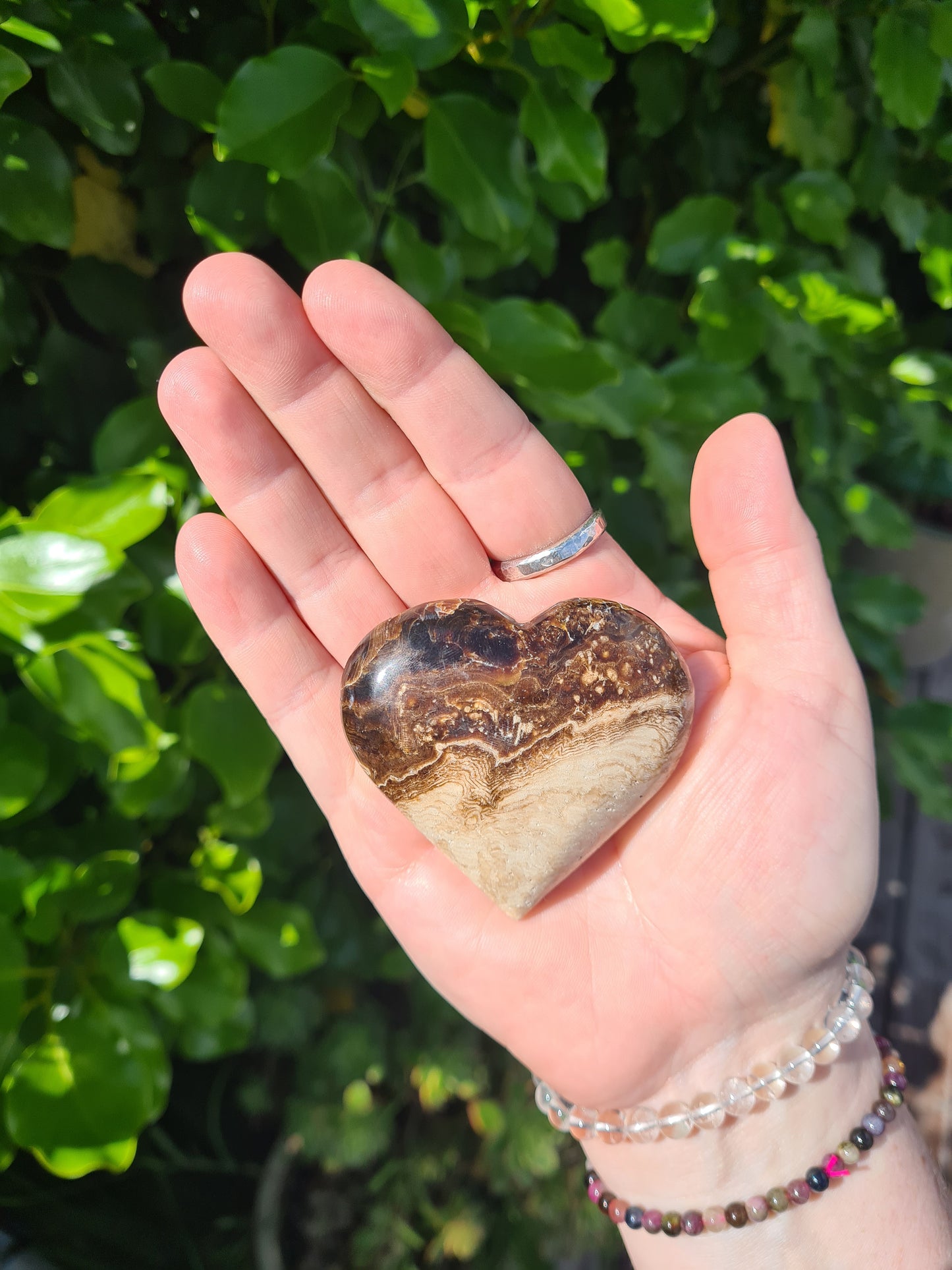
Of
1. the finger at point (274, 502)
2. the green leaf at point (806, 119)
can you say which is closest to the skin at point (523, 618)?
the finger at point (274, 502)

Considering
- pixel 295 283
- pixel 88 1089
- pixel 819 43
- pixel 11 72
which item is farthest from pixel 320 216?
pixel 88 1089

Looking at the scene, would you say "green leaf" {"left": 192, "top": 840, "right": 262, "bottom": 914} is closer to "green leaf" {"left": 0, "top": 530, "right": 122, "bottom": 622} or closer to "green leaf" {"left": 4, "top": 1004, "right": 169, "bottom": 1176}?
"green leaf" {"left": 4, "top": 1004, "right": 169, "bottom": 1176}

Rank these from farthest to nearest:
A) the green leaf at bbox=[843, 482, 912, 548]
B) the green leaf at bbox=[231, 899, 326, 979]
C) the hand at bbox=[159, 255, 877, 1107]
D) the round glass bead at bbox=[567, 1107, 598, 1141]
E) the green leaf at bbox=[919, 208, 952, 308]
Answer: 1. the green leaf at bbox=[843, 482, 912, 548]
2. the green leaf at bbox=[919, 208, 952, 308]
3. the green leaf at bbox=[231, 899, 326, 979]
4. the round glass bead at bbox=[567, 1107, 598, 1141]
5. the hand at bbox=[159, 255, 877, 1107]

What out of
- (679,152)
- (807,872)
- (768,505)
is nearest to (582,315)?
(679,152)

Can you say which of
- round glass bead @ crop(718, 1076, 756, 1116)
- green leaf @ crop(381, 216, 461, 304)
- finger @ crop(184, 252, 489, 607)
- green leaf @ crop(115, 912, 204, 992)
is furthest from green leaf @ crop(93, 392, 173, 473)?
round glass bead @ crop(718, 1076, 756, 1116)

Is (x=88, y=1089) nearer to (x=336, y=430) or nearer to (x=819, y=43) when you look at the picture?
(x=336, y=430)

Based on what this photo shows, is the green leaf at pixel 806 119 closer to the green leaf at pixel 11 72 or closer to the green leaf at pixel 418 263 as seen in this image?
the green leaf at pixel 418 263

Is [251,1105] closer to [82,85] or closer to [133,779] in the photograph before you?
[133,779]
